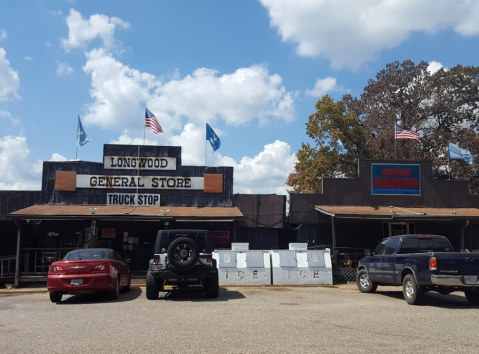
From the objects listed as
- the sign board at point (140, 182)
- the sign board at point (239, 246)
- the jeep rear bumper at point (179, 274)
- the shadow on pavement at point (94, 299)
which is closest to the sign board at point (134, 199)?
the sign board at point (140, 182)

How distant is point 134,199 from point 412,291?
45.7 feet

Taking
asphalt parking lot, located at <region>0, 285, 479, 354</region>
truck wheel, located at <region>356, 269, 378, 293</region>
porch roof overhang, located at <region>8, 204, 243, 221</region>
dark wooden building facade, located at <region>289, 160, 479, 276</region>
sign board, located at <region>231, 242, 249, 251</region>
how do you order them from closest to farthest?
asphalt parking lot, located at <region>0, 285, 479, 354</region> → truck wheel, located at <region>356, 269, 378, 293</region> → sign board, located at <region>231, 242, 249, 251</region> → porch roof overhang, located at <region>8, 204, 243, 221</region> → dark wooden building facade, located at <region>289, 160, 479, 276</region>

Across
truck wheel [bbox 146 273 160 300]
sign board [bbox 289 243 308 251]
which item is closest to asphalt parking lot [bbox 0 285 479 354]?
truck wheel [bbox 146 273 160 300]

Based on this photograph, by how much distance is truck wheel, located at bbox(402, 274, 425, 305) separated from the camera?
1191 cm

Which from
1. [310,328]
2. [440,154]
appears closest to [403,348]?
[310,328]

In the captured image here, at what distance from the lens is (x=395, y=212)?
2048cm

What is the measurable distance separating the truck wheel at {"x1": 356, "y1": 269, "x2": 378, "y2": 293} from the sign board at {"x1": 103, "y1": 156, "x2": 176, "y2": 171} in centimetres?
1065

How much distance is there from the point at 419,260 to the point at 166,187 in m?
13.2

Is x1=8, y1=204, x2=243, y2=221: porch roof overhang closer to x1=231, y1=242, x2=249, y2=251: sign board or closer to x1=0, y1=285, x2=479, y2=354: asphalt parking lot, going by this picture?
x1=231, y1=242, x2=249, y2=251: sign board

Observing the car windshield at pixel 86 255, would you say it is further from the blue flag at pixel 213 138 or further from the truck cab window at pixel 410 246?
the blue flag at pixel 213 138

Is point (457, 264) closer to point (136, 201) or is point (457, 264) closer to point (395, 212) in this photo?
point (395, 212)

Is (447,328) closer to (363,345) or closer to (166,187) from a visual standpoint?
(363,345)

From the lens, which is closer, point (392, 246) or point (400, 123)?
point (392, 246)

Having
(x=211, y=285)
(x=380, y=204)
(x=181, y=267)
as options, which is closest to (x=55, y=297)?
(x=181, y=267)
